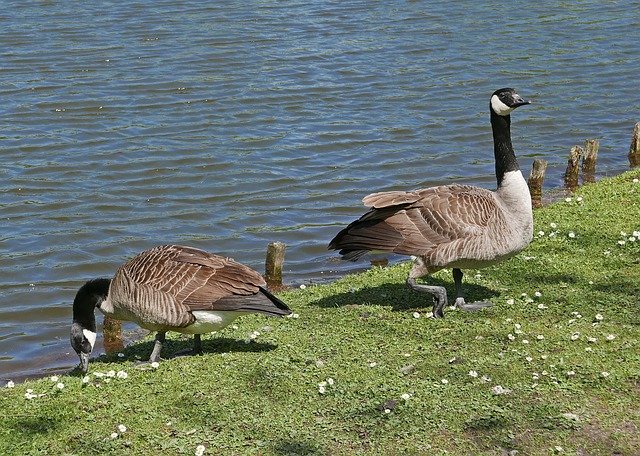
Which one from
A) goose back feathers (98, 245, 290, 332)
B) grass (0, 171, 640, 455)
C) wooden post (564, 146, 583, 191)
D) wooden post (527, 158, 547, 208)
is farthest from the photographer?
wooden post (564, 146, 583, 191)

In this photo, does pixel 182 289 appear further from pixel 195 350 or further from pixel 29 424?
pixel 29 424

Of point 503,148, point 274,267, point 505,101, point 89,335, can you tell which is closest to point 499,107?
point 505,101

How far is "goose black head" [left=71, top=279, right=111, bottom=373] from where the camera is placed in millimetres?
8742

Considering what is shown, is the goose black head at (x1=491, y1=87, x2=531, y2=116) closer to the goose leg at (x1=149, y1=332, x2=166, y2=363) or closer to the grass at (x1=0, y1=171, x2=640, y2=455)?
the grass at (x1=0, y1=171, x2=640, y2=455)

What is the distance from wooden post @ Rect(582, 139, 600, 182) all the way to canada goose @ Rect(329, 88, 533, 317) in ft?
24.6

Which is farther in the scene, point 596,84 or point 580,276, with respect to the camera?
point 596,84

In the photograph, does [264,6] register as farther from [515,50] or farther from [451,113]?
[451,113]

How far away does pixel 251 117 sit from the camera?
19.9 meters

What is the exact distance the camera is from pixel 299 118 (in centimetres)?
2012

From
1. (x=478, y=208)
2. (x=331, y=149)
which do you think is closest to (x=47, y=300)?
(x=478, y=208)

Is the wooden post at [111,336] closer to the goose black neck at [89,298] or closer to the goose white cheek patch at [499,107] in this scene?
the goose black neck at [89,298]

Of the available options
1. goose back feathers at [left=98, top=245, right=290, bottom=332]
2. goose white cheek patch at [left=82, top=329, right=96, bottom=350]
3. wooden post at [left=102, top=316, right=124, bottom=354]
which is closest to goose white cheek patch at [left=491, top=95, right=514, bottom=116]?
goose back feathers at [left=98, top=245, right=290, bottom=332]

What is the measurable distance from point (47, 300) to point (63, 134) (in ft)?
22.4

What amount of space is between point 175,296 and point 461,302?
2841 millimetres
